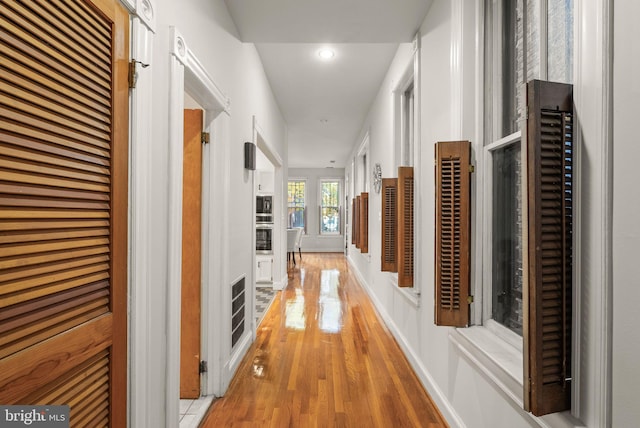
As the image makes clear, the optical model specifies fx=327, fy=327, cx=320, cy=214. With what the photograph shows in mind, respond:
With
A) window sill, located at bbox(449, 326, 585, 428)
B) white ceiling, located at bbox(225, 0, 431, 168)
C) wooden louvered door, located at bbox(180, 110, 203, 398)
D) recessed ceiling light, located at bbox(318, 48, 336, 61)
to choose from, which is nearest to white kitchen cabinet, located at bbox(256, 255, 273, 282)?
white ceiling, located at bbox(225, 0, 431, 168)

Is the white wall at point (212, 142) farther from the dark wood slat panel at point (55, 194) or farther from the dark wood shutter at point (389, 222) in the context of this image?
the dark wood shutter at point (389, 222)

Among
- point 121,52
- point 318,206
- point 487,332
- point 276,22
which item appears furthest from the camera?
point 318,206

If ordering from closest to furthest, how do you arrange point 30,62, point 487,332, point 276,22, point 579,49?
1. point 30,62
2. point 579,49
3. point 487,332
4. point 276,22

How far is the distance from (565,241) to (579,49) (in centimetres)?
58

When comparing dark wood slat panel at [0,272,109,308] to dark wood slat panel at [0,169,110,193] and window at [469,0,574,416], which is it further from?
window at [469,0,574,416]

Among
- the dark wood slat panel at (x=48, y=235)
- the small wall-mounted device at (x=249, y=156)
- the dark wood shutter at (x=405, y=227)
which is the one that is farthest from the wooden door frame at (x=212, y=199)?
the dark wood shutter at (x=405, y=227)

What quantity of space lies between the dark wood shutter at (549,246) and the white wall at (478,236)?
0.04 m

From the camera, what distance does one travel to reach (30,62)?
2.61 ft

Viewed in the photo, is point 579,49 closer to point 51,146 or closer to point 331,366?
point 51,146

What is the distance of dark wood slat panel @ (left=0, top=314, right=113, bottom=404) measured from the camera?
2.47ft

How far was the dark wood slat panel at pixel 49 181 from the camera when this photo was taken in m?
0.76

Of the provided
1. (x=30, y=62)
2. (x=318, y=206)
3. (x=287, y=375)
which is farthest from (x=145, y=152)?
(x=318, y=206)

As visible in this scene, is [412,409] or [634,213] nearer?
[634,213]

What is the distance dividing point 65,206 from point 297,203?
10.7 meters
